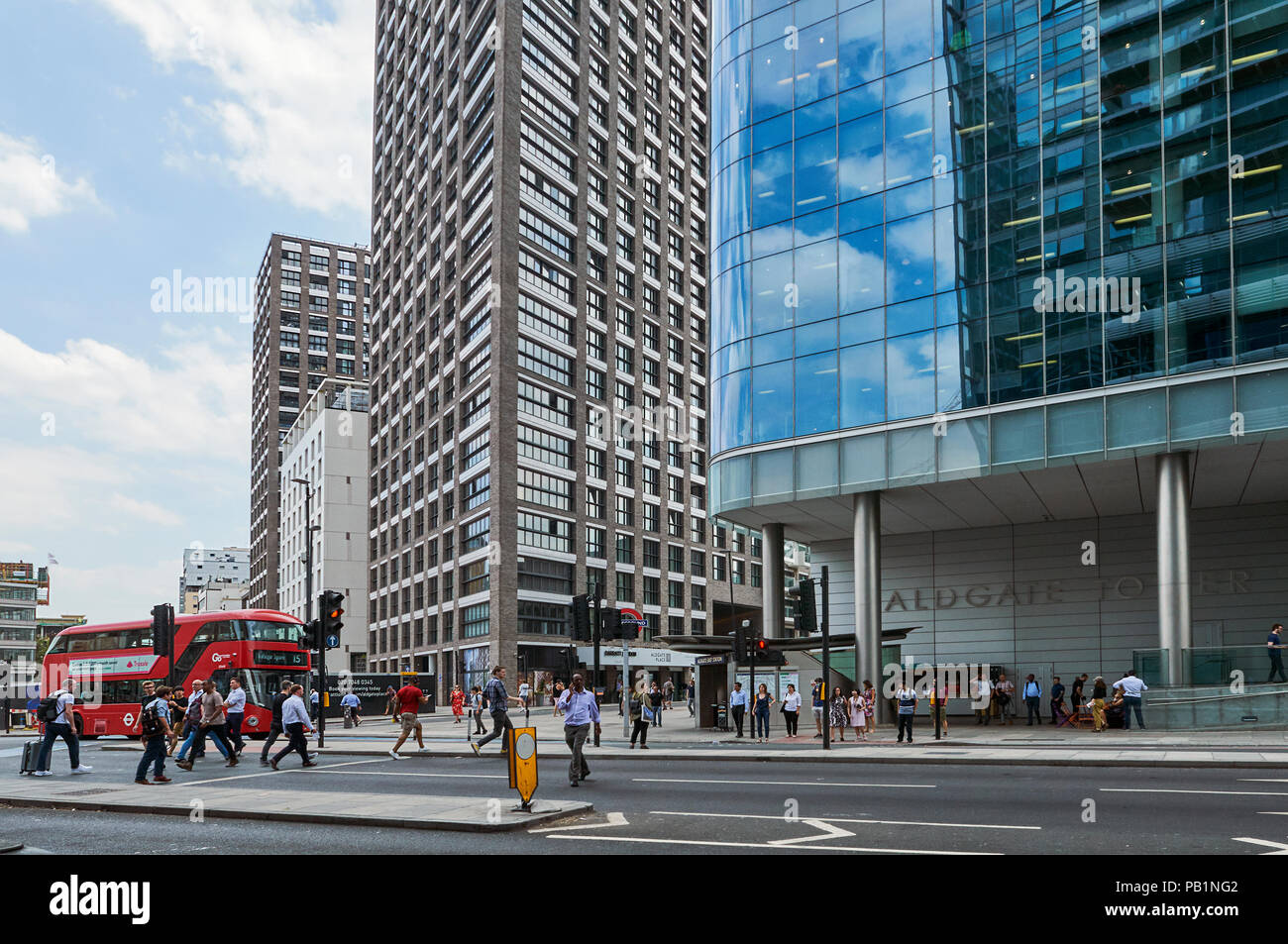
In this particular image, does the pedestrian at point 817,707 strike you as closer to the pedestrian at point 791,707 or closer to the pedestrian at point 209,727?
the pedestrian at point 791,707

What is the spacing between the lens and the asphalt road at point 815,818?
10734 mm

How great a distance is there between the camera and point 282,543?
414 ft

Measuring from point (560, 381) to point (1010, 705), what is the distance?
148ft

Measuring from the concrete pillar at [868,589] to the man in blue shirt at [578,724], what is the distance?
58.9 feet

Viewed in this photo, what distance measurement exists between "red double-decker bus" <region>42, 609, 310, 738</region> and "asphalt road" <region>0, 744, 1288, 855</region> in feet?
49.2

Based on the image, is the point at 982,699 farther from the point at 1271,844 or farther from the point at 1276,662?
the point at 1271,844

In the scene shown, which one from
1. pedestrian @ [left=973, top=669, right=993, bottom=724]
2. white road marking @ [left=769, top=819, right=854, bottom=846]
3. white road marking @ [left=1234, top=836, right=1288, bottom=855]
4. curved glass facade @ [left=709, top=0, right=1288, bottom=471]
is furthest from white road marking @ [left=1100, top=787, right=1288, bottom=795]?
pedestrian @ [left=973, top=669, right=993, bottom=724]

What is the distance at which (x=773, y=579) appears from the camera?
41.4 metres

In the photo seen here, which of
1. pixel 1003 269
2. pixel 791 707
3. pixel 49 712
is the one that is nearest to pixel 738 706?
pixel 791 707

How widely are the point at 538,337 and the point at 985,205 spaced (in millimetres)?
43623

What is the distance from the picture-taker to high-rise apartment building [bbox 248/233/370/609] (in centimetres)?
13388

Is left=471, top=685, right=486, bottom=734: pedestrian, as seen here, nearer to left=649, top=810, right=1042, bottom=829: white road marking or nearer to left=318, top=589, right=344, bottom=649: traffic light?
left=318, top=589, right=344, bottom=649: traffic light

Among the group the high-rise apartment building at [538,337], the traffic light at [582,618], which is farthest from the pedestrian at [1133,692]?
the high-rise apartment building at [538,337]
